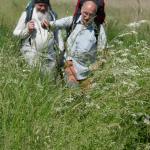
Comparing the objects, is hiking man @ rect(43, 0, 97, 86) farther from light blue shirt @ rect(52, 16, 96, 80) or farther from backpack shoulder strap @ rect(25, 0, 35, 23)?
backpack shoulder strap @ rect(25, 0, 35, 23)

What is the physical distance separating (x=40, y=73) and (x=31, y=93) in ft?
1.15

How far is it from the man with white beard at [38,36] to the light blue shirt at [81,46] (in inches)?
5.3

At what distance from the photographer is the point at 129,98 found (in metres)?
5.15

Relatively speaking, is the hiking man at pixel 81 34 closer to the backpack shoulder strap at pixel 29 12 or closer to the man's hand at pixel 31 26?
the man's hand at pixel 31 26

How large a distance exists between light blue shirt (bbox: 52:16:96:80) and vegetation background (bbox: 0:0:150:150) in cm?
27

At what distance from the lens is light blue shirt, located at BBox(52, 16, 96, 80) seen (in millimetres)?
6015

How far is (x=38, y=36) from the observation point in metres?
7.31

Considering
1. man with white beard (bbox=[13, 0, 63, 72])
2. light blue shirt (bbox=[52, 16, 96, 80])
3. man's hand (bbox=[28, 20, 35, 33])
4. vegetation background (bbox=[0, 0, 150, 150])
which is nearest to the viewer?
vegetation background (bbox=[0, 0, 150, 150])

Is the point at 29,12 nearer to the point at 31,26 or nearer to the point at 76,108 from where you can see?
the point at 31,26

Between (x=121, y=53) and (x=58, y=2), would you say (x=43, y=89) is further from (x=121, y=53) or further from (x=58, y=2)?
(x=58, y=2)

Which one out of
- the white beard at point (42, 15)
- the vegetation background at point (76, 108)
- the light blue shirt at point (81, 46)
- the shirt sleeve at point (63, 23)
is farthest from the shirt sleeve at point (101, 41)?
the white beard at point (42, 15)

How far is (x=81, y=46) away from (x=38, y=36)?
52 cm

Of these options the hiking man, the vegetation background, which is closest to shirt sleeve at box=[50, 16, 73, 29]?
the hiking man

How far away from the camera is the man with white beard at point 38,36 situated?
5.80 metres
